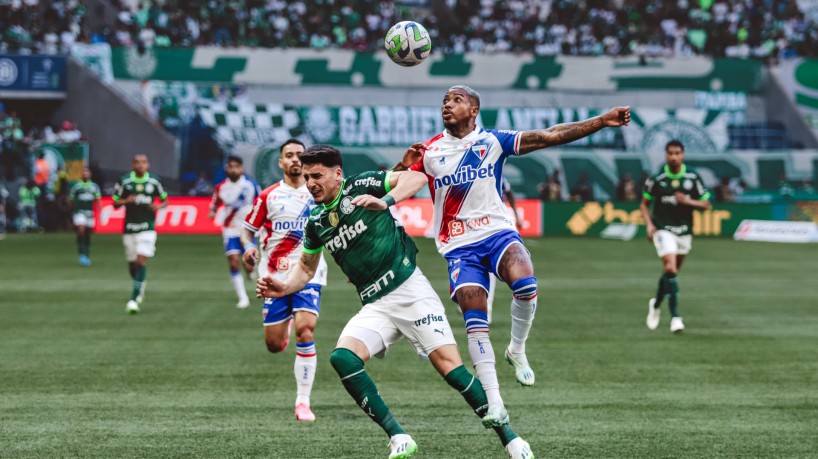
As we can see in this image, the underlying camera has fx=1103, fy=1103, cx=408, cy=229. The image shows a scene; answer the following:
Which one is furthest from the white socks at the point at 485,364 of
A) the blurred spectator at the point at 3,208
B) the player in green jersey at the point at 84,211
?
the blurred spectator at the point at 3,208

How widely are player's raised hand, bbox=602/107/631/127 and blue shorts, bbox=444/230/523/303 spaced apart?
5.51 feet

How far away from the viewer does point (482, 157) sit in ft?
30.9

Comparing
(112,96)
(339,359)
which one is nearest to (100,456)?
(339,359)

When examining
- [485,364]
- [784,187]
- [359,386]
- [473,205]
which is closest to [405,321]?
[359,386]

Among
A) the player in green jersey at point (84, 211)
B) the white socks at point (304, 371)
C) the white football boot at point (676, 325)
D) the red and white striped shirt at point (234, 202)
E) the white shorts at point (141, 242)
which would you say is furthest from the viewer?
the player in green jersey at point (84, 211)

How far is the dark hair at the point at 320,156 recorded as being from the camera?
26.0 feet

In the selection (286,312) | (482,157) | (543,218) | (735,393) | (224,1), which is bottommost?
(543,218)

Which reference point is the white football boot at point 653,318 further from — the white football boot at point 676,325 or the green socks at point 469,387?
the green socks at point 469,387

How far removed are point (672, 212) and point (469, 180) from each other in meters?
7.62

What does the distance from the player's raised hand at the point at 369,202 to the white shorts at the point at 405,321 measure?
0.70 metres

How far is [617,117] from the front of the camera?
8125mm

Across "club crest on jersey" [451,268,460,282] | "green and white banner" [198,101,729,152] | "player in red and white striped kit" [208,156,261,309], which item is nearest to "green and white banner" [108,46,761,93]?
"green and white banner" [198,101,729,152]

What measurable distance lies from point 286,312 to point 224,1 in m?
38.0

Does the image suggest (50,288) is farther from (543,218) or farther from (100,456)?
(543,218)
